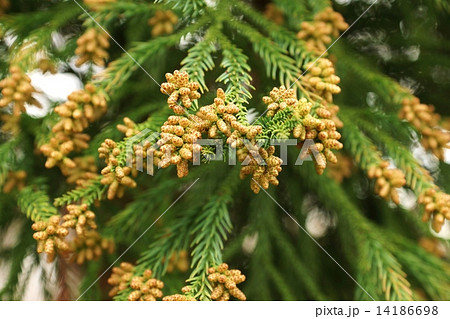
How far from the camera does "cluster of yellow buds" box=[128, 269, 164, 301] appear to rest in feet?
2.68

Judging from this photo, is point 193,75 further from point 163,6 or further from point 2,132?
point 2,132

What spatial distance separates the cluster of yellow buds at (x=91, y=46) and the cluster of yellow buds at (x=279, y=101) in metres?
0.36

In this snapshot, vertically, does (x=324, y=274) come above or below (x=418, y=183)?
below

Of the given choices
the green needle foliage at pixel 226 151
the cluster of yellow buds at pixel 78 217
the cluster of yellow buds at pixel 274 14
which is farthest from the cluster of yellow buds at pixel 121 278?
the cluster of yellow buds at pixel 274 14

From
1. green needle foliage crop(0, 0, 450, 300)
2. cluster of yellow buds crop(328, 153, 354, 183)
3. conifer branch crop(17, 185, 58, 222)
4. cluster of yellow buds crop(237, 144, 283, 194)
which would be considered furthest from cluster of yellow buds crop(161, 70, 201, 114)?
cluster of yellow buds crop(328, 153, 354, 183)

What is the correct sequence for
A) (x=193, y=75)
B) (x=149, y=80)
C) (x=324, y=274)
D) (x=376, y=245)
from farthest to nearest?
1. (x=324, y=274)
2. (x=149, y=80)
3. (x=376, y=245)
4. (x=193, y=75)

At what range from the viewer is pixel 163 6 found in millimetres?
954

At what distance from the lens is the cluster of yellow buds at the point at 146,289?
82 cm

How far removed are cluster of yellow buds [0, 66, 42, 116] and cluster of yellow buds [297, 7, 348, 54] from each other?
541mm

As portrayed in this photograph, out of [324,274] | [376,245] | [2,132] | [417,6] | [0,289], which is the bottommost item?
[324,274]

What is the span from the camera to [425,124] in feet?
2.99

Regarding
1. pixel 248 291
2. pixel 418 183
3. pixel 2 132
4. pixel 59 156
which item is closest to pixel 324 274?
pixel 248 291

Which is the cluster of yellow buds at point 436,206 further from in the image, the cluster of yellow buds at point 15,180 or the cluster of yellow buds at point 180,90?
the cluster of yellow buds at point 15,180

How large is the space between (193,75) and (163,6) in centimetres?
23
